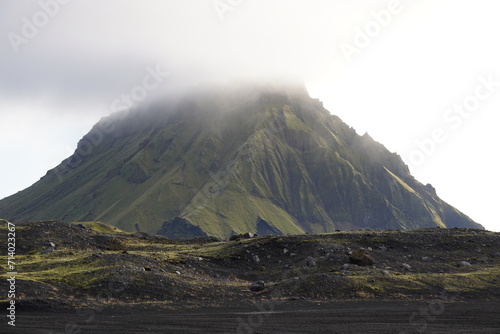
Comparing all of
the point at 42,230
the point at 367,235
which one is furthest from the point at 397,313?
the point at 42,230

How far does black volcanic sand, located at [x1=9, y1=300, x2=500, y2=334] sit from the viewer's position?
38.0 m

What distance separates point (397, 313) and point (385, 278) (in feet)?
67.3

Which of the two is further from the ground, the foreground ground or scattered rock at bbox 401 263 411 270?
the foreground ground

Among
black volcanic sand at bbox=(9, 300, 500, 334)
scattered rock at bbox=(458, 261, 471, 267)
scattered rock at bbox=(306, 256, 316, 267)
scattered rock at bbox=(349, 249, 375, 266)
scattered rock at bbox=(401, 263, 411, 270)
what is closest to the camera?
black volcanic sand at bbox=(9, 300, 500, 334)

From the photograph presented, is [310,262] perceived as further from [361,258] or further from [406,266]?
[406,266]

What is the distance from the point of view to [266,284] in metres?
68.1

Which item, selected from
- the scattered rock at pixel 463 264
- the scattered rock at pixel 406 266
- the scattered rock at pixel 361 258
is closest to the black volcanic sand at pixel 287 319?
the scattered rock at pixel 406 266

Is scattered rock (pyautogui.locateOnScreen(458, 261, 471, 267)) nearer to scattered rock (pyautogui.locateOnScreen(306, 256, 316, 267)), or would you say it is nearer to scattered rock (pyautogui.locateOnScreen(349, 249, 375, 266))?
scattered rock (pyautogui.locateOnScreen(349, 249, 375, 266))

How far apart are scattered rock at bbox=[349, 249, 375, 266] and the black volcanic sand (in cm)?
2213

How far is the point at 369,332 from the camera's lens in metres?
36.6

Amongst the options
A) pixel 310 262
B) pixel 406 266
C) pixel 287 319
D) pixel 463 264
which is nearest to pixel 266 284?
pixel 310 262

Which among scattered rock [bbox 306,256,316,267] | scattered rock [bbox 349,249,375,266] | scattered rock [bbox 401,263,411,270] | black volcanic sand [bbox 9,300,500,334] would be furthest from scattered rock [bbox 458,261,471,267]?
black volcanic sand [bbox 9,300,500,334]

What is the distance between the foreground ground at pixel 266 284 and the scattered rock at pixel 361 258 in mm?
251

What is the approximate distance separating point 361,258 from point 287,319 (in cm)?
3762
